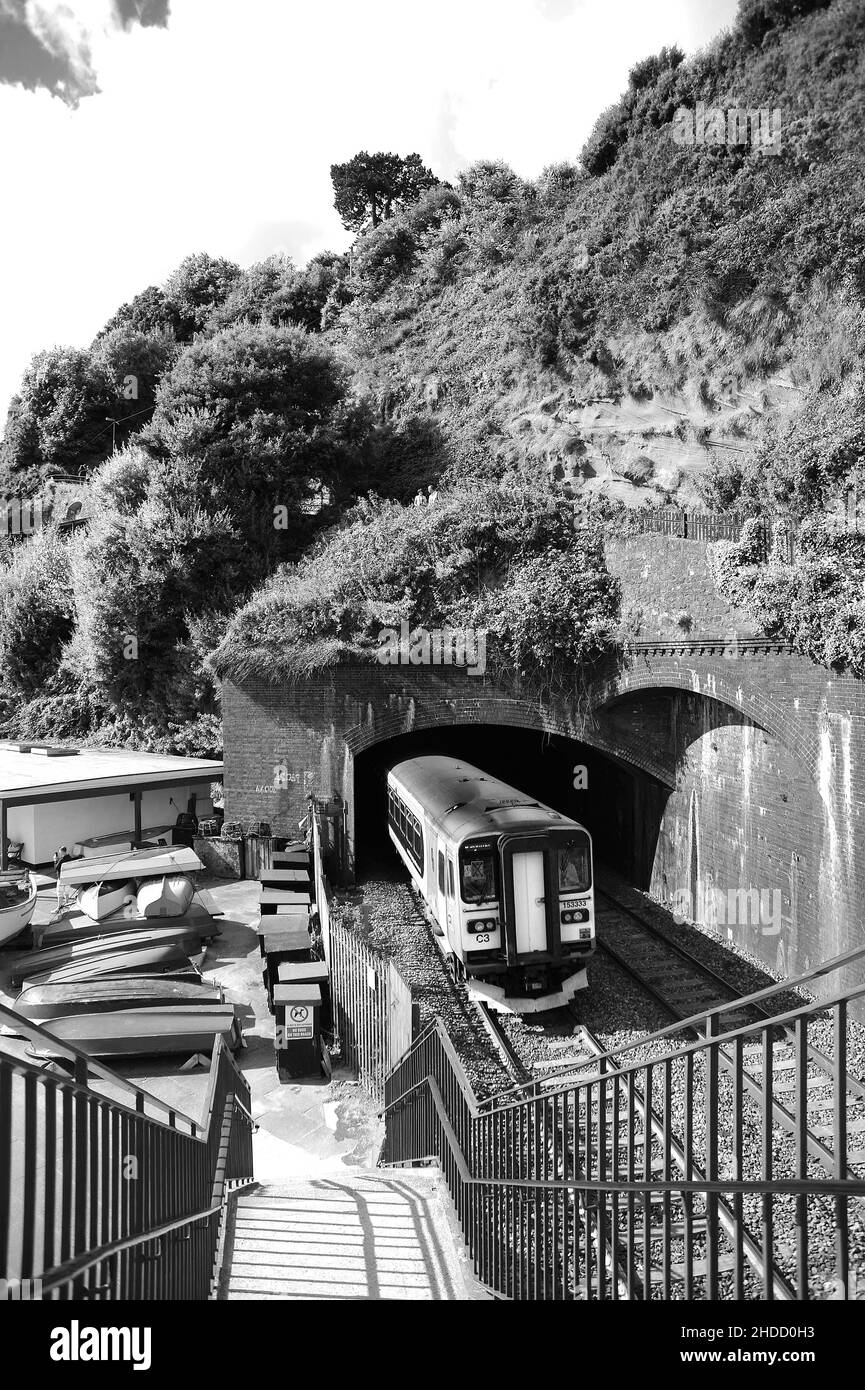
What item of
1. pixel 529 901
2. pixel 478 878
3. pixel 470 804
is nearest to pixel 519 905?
pixel 529 901

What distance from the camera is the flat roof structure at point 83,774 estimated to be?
19219 mm

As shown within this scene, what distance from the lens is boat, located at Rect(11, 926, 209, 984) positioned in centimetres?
1435

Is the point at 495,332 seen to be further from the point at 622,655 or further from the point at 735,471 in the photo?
the point at 622,655

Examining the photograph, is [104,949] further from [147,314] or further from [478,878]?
[147,314]

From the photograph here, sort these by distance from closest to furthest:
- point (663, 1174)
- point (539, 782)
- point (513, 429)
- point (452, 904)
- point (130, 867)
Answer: point (663, 1174) < point (452, 904) < point (130, 867) < point (539, 782) < point (513, 429)

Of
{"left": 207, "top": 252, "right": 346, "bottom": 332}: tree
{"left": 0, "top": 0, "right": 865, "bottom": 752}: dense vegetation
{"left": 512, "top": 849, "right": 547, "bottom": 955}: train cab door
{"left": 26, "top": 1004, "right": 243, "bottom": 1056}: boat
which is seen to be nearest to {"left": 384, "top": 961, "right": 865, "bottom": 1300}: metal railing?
{"left": 512, "top": 849, "right": 547, "bottom": 955}: train cab door

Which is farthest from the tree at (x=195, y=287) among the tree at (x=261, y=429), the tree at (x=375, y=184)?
the tree at (x=261, y=429)

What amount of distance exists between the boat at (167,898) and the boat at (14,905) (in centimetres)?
201

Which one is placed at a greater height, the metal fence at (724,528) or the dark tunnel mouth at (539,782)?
the metal fence at (724,528)

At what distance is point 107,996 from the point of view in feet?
41.1

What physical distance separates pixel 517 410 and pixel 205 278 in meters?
25.6

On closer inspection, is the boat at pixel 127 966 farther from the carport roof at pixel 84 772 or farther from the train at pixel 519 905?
the carport roof at pixel 84 772

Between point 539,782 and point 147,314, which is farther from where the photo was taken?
point 147,314

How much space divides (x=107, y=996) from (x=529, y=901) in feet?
21.1
